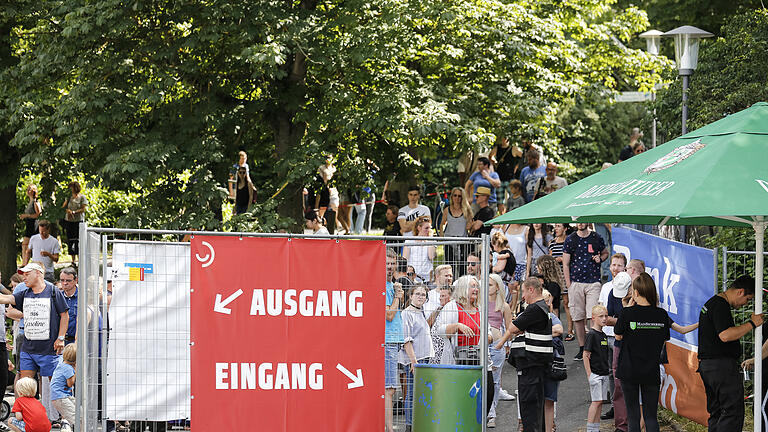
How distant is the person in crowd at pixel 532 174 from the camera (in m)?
18.5

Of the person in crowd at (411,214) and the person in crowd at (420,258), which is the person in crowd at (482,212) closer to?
the person in crowd at (411,214)

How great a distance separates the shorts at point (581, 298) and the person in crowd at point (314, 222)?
195 inches

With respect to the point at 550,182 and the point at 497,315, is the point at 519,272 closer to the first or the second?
the point at 550,182

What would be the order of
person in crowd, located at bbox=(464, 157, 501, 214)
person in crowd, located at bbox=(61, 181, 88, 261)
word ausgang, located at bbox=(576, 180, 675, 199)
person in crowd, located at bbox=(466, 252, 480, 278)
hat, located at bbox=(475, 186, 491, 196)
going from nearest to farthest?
word ausgang, located at bbox=(576, 180, 675, 199), person in crowd, located at bbox=(466, 252, 480, 278), hat, located at bbox=(475, 186, 491, 196), person in crowd, located at bbox=(464, 157, 501, 214), person in crowd, located at bbox=(61, 181, 88, 261)

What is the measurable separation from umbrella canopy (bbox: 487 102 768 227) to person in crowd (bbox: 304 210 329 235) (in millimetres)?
9851

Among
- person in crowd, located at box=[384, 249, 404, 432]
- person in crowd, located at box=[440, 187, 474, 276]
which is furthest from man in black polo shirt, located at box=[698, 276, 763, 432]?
person in crowd, located at box=[440, 187, 474, 276]

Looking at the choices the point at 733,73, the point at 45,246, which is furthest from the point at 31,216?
the point at 733,73

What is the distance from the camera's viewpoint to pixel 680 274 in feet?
35.4

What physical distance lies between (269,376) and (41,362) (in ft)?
15.8

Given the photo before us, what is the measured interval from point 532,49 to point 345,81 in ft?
12.4

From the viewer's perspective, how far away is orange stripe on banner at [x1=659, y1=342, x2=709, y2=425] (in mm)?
10312

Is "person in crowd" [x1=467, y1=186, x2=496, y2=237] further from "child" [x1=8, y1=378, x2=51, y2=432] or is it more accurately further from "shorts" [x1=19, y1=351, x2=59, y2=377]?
"child" [x1=8, y1=378, x2=51, y2=432]

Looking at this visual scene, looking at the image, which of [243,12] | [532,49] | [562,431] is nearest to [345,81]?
[243,12]

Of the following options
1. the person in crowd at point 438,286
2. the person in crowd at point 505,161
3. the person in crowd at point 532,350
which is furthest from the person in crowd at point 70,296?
the person in crowd at point 505,161
